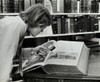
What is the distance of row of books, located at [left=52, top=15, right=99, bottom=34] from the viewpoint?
2168 millimetres

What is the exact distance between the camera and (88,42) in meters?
2.48

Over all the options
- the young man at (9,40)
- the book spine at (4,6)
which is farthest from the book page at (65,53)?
the book spine at (4,6)

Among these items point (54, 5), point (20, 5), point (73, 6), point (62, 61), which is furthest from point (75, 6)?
point (62, 61)

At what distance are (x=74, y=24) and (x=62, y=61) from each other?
4.46 feet

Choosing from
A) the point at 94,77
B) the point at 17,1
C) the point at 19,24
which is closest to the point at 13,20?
the point at 19,24

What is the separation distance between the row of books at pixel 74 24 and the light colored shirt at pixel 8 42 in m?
1.17

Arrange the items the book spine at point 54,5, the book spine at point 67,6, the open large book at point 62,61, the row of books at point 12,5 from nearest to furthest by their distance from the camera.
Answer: the open large book at point 62,61, the row of books at point 12,5, the book spine at point 54,5, the book spine at point 67,6

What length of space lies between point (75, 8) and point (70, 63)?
55.3 inches

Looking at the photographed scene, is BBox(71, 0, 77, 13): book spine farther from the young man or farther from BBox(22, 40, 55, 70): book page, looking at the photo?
the young man

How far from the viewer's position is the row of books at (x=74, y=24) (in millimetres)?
2168

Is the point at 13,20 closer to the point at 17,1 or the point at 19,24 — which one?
the point at 19,24

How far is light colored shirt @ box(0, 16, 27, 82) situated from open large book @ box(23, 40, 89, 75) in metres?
0.08

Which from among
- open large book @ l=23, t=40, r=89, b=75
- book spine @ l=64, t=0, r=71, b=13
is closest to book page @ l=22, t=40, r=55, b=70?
open large book @ l=23, t=40, r=89, b=75

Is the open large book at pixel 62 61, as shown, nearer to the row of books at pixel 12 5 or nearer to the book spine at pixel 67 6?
the row of books at pixel 12 5
